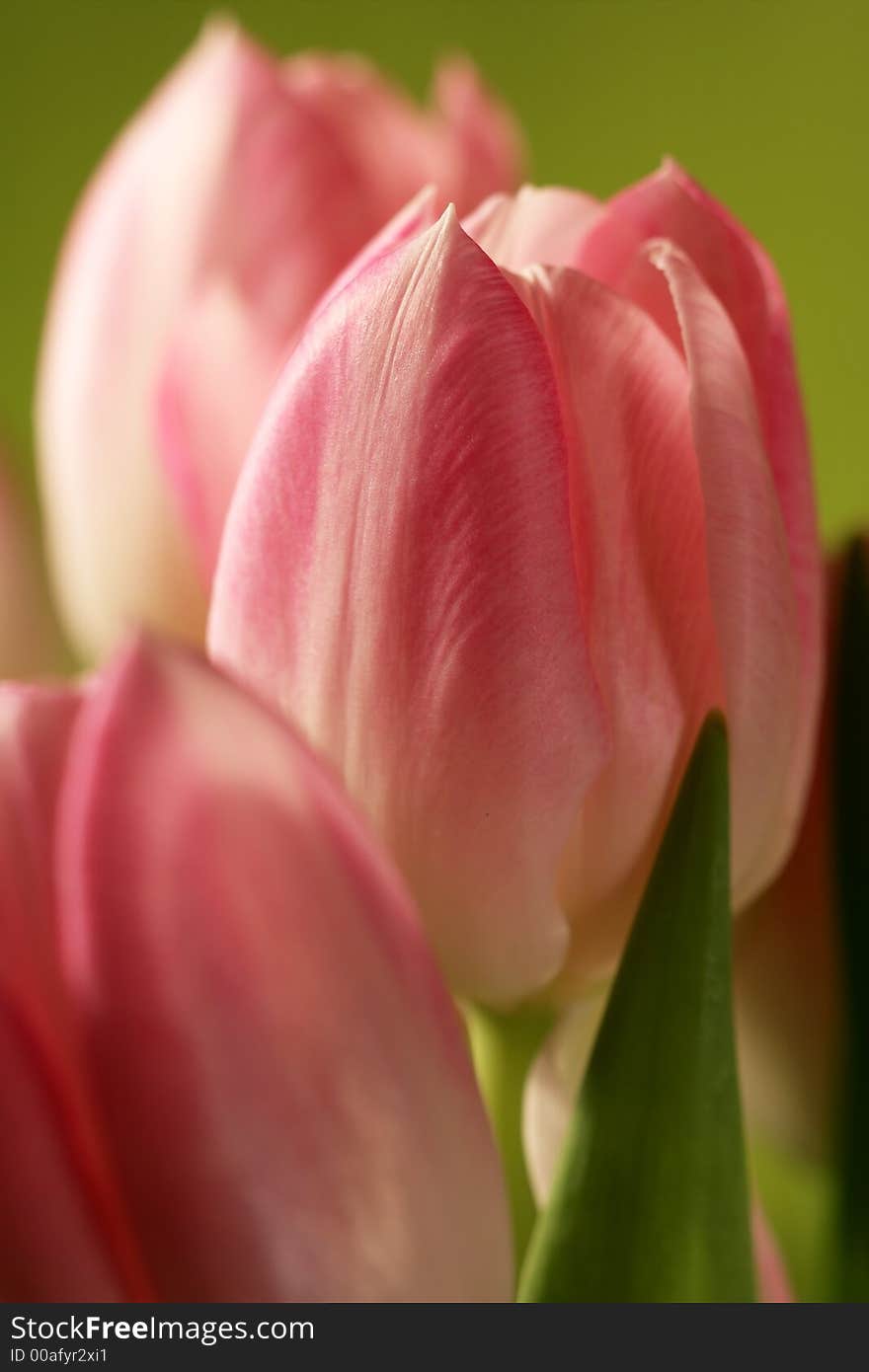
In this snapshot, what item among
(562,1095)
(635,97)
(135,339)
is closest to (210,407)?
(135,339)

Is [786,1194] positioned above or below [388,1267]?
below

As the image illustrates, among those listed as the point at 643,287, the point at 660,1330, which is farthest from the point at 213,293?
the point at 660,1330

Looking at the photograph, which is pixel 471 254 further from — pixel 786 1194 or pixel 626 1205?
pixel 786 1194

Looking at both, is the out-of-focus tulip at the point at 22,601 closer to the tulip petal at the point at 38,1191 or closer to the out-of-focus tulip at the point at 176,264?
the out-of-focus tulip at the point at 176,264

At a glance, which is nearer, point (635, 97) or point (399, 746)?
point (399, 746)

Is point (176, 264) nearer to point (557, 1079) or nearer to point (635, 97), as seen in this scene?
point (557, 1079)

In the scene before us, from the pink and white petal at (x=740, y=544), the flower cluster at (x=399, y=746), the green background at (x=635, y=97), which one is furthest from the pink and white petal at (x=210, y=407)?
the green background at (x=635, y=97)
